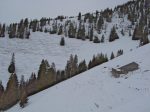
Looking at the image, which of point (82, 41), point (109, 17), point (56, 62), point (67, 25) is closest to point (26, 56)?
point (56, 62)

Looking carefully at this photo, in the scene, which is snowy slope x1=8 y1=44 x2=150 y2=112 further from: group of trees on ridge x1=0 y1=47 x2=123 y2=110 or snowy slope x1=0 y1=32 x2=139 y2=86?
snowy slope x1=0 y1=32 x2=139 y2=86

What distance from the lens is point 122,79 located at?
4278 centimetres

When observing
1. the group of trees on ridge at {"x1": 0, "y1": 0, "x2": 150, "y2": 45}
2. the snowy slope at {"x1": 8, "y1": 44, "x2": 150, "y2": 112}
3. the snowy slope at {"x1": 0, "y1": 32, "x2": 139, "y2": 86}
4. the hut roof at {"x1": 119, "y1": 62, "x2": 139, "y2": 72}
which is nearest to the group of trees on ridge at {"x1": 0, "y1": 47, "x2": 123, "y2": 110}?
the snowy slope at {"x1": 0, "y1": 32, "x2": 139, "y2": 86}

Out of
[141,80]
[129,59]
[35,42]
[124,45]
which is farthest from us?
[35,42]

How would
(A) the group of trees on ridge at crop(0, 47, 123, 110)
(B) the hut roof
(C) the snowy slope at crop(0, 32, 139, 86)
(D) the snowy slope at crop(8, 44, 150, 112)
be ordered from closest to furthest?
(D) the snowy slope at crop(8, 44, 150, 112), (B) the hut roof, (A) the group of trees on ridge at crop(0, 47, 123, 110), (C) the snowy slope at crop(0, 32, 139, 86)

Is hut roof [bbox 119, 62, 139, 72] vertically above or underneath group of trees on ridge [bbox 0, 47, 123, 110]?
above

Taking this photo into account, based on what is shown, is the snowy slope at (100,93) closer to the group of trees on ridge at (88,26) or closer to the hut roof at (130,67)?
the hut roof at (130,67)

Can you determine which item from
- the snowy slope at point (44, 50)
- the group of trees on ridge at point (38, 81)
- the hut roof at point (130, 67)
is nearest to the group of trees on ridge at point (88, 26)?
the snowy slope at point (44, 50)

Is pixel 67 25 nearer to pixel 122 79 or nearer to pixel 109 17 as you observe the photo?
pixel 109 17

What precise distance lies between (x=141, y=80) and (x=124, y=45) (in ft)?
294

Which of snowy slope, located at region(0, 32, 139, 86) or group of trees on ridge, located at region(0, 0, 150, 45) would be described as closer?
snowy slope, located at region(0, 32, 139, 86)

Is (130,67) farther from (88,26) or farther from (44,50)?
(88,26)

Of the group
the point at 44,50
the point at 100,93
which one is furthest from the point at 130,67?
the point at 44,50

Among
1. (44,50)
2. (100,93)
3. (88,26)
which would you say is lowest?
(44,50)
